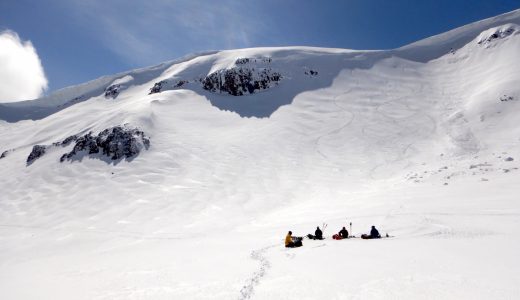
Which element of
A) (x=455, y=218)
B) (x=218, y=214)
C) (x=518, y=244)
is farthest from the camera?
(x=218, y=214)

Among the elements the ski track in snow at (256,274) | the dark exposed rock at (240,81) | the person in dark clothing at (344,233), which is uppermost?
the dark exposed rock at (240,81)

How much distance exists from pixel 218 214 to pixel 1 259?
17.9 m

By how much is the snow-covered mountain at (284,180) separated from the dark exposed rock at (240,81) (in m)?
0.39

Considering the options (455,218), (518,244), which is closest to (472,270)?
(518,244)

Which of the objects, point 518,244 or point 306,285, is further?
point 518,244

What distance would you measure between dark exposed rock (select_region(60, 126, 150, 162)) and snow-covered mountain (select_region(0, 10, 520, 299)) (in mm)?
254

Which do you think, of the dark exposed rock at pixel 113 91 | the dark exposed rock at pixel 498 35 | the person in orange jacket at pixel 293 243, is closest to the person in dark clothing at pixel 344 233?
the person in orange jacket at pixel 293 243

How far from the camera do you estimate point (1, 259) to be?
104ft

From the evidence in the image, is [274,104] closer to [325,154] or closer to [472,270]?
[325,154]

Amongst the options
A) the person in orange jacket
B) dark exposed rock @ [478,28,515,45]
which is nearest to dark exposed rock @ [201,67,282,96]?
dark exposed rock @ [478,28,515,45]

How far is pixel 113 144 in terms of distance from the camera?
177 ft

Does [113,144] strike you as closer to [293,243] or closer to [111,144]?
[111,144]

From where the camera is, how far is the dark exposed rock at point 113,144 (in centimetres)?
5322

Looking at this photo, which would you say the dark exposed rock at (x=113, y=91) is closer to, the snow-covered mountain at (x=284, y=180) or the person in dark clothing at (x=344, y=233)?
the snow-covered mountain at (x=284, y=180)
